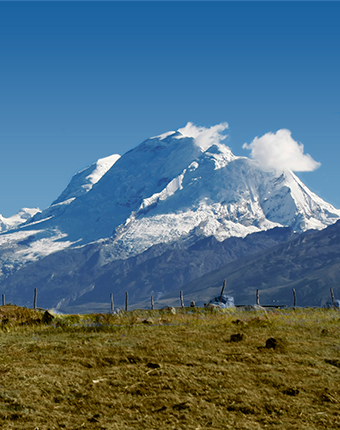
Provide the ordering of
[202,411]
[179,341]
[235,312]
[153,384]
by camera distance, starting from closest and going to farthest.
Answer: [202,411], [153,384], [179,341], [235,312]

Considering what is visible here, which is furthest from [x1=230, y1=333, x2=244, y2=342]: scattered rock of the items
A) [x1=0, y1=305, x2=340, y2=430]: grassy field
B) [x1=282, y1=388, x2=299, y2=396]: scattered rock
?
[x1=282, y1=388, x2=299, y2=396]: scattered rock

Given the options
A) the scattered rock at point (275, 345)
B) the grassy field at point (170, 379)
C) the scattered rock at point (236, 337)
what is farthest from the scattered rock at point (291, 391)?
the scattered rock at point (236, 337)

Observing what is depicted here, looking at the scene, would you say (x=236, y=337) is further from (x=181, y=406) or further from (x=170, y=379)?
(x=181, y=406)

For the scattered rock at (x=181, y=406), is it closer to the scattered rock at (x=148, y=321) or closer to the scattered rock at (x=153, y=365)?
the scattered rock at (x=153, y=365)

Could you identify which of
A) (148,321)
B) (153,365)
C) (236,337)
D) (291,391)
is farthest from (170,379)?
(148,321)

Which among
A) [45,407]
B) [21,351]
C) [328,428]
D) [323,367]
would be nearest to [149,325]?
[21,351]

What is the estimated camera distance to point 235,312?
3803 cm

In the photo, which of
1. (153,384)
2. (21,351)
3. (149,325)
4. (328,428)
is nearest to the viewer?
(328,428)

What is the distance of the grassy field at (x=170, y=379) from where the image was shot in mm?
13477

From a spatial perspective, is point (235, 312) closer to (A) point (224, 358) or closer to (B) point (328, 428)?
(A) point (224, 358)

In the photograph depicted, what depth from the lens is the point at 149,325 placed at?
29.5m

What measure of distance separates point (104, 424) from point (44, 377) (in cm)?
424

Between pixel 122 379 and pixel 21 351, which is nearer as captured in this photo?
pixel 122 379

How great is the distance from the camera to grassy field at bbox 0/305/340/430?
1348cm
